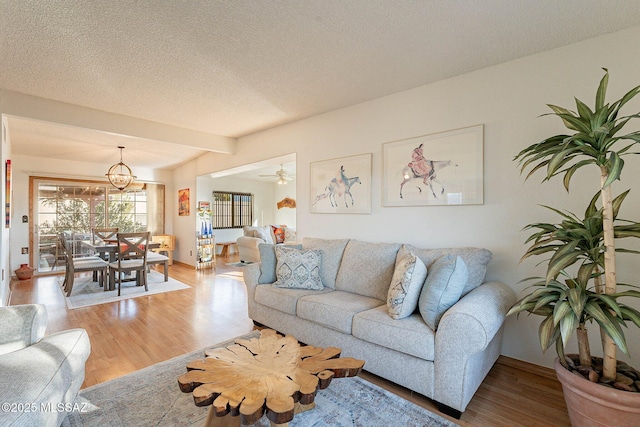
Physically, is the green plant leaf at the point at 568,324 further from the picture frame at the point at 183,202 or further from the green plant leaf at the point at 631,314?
the picture frame at the point at 183,202

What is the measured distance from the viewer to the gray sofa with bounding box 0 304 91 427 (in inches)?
46.2

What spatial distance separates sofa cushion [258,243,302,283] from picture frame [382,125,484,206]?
1.36 metres

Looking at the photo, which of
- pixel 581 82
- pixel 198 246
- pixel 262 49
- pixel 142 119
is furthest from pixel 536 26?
pixel 198 246

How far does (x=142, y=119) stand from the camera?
13.1 ft

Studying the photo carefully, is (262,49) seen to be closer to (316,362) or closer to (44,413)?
(316,362)

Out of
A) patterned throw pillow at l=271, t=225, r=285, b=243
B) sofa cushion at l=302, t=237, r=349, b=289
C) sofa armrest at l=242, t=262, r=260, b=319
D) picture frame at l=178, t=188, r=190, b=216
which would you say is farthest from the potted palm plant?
picture frame at l=178, t=188, r=190, b=216

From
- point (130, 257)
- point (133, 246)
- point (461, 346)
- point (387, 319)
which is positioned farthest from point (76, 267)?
point (461, 346)

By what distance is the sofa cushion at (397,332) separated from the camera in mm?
1877

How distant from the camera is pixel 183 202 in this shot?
716 centimetres

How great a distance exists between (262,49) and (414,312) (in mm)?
2336

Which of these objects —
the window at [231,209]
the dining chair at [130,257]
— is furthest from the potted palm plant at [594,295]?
the window at [231,209]

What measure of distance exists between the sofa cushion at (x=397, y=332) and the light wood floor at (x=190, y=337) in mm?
365

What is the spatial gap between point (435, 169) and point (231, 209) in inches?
291

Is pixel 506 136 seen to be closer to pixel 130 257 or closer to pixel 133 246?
pixel 133 246
